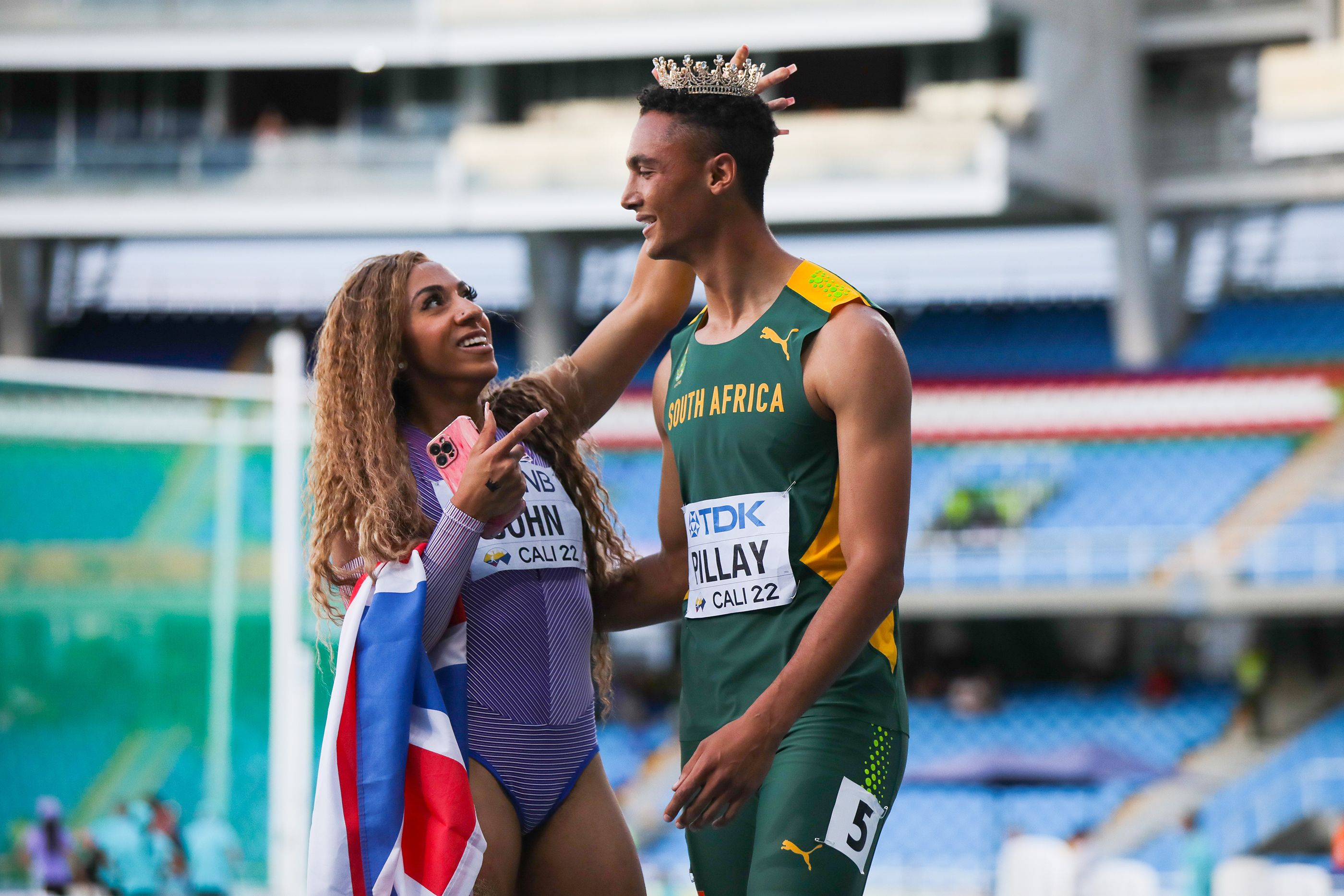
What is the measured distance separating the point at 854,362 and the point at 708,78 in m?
0.68

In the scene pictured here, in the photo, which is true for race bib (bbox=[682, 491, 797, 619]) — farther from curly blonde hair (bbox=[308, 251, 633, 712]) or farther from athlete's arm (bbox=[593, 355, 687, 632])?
curly blonde hair (bbox=[308, 251, 633, 712])

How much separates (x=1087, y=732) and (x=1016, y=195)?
806 centimetres

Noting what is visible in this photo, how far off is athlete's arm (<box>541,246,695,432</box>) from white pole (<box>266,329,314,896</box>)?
4.51 m

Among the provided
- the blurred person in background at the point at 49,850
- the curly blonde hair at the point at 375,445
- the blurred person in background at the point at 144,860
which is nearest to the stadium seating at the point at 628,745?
the blurred person in background at the point at 144,860

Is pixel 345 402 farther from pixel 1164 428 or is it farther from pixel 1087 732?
pixel 1164 428

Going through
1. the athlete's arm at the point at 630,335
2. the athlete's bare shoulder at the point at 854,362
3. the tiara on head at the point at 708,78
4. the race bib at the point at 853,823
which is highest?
the tiara on head at the point at 708,78

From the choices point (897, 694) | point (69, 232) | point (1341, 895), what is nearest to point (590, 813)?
point (897, 694)

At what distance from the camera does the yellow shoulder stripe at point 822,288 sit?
315 cm

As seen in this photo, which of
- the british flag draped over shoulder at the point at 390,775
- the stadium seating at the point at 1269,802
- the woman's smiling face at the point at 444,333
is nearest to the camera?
the british flag draped over shoulder at the point at 390,775

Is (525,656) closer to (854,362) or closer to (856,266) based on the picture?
(854,362)

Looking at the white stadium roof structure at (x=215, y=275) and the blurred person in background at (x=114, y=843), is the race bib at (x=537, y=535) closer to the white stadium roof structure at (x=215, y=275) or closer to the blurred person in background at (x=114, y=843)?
the blurred person in background at (x=114, y=843)

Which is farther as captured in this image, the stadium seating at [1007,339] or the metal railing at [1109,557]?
the stadium seating at [1007,339]

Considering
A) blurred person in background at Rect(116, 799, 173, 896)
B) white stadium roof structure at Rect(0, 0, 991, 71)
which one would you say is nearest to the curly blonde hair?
blurred person in background at Rect(116, 799, 173, 896)

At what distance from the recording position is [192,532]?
892 cm
